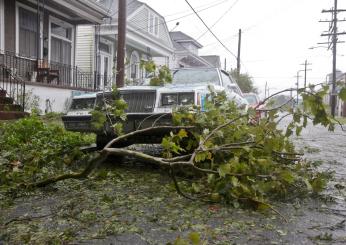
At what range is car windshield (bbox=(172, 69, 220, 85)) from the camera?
7922 mm

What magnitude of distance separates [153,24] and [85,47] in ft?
20.9

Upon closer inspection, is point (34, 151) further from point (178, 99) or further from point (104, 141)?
point (178, 99)

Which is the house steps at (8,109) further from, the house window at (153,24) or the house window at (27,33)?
the house window at (153,24)

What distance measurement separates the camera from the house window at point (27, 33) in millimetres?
15102

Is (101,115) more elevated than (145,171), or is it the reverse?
(101,115)

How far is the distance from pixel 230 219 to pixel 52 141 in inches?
179

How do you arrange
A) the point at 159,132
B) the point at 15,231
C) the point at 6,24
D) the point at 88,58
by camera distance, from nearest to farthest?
1. the point at 15,231
2. the point at 159,132
3. the point at 6,24
4. the point at 88,58

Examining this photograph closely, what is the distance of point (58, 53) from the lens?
17.9m

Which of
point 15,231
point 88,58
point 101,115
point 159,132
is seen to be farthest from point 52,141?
point 88,58

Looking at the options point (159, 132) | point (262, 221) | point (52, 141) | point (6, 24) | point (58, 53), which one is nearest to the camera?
point (262, 221)

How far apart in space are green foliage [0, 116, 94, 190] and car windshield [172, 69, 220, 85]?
2159 millimetres

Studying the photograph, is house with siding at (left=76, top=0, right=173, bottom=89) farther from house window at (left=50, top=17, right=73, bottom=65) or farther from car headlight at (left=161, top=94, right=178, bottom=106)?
car headlight at (left=161, top=94, right=178, bottom=106)

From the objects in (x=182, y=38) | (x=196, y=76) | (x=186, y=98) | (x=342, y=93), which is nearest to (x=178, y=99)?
(x=186, y=98)

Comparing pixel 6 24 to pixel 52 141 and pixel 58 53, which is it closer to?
pixel 58 53
